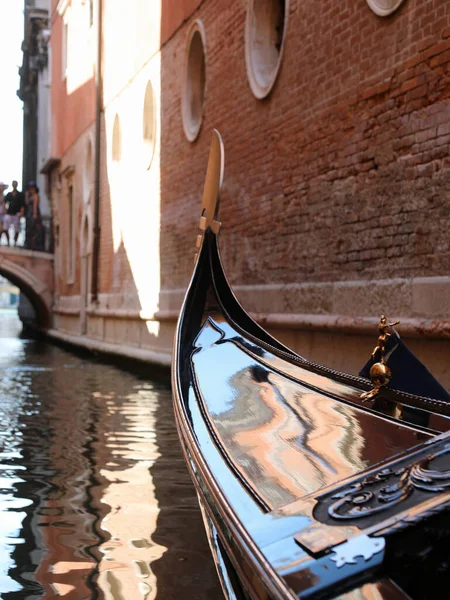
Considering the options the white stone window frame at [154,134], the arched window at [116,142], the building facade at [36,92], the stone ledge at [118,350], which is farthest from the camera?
the building facade at [36,92]

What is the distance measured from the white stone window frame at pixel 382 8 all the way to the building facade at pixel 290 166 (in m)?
0.01

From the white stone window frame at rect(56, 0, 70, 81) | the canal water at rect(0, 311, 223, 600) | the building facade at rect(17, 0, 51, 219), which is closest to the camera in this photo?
the canal water at rect(0, 311, 223, 600)

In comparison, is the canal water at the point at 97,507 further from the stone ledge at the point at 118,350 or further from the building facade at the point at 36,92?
the building facade at the point at 36,92

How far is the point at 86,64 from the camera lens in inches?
506

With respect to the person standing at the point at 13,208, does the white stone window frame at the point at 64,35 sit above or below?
above

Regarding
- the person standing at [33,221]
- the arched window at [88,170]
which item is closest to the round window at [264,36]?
the arched window at [88,170]

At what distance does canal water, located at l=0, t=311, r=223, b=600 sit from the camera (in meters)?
2.09

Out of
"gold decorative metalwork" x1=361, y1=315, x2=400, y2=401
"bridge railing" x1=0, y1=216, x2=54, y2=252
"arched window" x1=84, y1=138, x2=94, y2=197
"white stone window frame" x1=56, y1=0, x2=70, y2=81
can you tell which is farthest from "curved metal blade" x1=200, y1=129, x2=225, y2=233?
"bridge railing" x1=0, y1=216, x2=54, y2=252

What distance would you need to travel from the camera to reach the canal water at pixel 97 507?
6.86 feet

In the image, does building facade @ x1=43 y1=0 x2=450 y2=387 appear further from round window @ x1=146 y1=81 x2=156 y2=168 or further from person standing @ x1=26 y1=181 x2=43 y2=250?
person standing @ x1=26 y1=181 x2=43 y2=250

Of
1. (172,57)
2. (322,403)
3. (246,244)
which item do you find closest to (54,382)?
(246,244)

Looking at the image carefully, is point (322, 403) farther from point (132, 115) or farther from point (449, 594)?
point (132, 115)

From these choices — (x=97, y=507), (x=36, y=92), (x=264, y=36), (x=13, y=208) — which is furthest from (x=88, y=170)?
(x=97, y=507)

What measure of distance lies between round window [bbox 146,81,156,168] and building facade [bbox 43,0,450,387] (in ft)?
0.07
